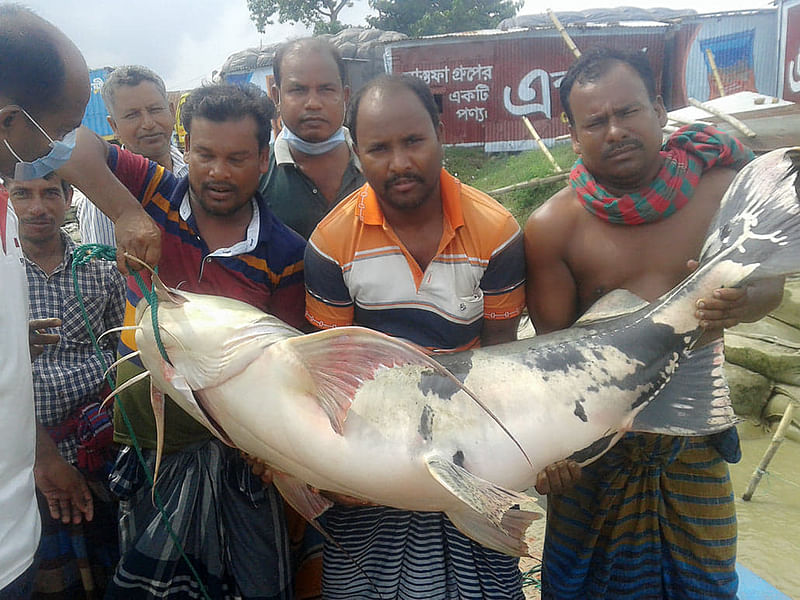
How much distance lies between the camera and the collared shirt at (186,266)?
6.54ft

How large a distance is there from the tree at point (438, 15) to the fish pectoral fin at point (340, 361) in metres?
23.6

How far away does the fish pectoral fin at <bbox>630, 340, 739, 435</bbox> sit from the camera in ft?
5.98

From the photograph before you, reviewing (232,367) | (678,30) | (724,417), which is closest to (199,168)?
(232,367)

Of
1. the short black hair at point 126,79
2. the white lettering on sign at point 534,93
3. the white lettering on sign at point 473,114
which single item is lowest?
the short black hair at point 126,79

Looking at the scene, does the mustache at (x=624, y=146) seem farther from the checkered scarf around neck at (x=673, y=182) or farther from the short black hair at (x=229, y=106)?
the short black hair at (x=229, y=106)

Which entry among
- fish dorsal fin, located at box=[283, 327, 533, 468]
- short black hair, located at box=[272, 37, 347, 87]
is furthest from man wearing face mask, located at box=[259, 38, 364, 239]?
fish dorsal fin, located at box=[283, 327, 533, 468]

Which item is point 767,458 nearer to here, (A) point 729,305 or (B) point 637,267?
(B) point 637,267

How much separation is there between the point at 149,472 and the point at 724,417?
5.91ft

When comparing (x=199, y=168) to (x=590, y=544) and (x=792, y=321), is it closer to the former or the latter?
(x=590, y=544)

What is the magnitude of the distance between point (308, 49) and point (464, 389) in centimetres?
195

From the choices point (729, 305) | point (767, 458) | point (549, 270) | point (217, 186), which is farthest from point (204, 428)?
point (767, 458)

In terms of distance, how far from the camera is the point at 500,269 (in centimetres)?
199

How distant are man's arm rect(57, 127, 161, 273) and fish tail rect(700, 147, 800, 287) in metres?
1.59

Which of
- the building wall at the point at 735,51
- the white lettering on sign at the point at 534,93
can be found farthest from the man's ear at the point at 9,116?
the building wall at the point at 735,51
